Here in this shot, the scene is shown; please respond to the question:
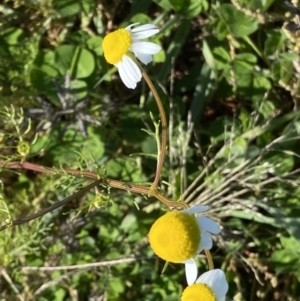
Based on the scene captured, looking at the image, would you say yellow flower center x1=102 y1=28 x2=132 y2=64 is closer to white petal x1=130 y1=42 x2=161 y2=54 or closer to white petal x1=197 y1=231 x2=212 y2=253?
white petal x1=130 y1=42 x2=161 y2=54

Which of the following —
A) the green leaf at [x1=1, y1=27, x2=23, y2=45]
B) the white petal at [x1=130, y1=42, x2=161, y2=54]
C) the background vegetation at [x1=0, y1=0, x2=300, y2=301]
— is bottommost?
the background vegetation at [x1=0, y1=0, x2=300, y2=301]

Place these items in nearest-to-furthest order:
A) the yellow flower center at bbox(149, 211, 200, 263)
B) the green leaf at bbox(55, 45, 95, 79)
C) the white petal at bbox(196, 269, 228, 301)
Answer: the yellow flower center at bbox(149, 211, 200, 263) < the white petal at bbox(196, 269, 228, 301) < the green leaf at bbox(55, 45, 95, 79)

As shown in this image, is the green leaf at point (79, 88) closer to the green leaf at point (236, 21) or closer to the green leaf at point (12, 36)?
the green leaf at point (12, 36)

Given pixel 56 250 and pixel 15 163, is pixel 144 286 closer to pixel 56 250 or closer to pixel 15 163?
pixel 56 250

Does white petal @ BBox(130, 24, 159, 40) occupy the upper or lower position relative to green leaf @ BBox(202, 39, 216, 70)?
upper

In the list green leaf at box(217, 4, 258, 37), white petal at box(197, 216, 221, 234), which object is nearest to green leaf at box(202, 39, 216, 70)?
green leaf at box(217, 4, 258, 37)

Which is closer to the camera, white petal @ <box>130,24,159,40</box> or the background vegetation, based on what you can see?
white petal @ <box>130,24,159,40</box>

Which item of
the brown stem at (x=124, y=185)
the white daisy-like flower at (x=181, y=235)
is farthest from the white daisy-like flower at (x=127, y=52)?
Result: the white daisy-like flower at (x=181, y=235)

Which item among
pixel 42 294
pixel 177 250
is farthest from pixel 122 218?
pixel 177 250
